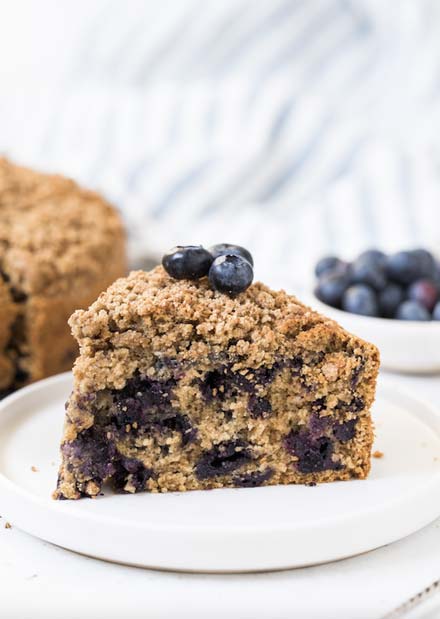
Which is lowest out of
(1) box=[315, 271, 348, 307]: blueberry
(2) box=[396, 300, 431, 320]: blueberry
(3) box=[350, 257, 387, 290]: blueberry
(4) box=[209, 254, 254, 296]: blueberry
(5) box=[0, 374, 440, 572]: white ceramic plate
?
(5) box=[0, 374, 440, 572]: white ceramic plate

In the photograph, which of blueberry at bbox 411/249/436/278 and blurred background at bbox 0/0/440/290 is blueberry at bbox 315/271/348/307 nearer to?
blueberry at bbox 411/249/436/278

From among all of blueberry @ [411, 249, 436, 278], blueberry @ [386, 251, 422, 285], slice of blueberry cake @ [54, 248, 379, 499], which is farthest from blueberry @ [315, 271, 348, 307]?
slice of blueberry cake @ [54, 248, 379, 499]

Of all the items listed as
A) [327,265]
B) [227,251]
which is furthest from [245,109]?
[227,251]

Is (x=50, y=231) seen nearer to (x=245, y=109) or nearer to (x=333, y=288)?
(x=333, y=288)

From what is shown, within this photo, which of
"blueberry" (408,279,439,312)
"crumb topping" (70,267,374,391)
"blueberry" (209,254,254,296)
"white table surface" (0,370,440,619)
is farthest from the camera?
"blueberry" (408,279,439,312)

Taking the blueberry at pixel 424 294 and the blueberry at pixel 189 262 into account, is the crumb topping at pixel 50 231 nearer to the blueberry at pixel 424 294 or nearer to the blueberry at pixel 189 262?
the blueberry at pixel 189 262

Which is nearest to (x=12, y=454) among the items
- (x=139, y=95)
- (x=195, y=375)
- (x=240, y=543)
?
(x=195, y=375)

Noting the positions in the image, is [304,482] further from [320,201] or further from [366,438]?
[320,201]
